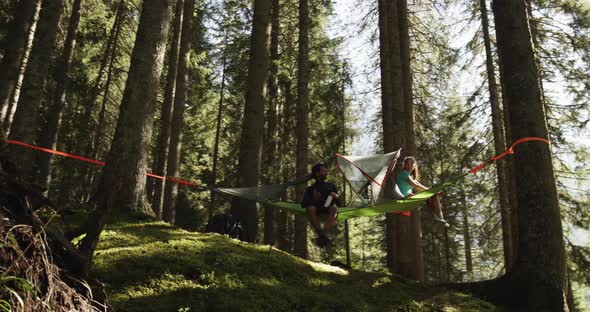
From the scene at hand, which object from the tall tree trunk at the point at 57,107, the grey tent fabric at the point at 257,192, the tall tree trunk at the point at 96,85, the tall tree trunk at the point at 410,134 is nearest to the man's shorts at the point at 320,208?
the grey tent fabric at the point at 257,192

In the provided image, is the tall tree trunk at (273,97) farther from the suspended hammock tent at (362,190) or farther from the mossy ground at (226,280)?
the mossy ground at (226,280)

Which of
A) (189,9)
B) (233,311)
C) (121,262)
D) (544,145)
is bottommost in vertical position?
(233,311)

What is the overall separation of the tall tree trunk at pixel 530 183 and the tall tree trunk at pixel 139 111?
434 centimetres

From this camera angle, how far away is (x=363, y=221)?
27.8 metres

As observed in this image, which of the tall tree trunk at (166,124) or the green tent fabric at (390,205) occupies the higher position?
the tall tree trunk at (166,124)

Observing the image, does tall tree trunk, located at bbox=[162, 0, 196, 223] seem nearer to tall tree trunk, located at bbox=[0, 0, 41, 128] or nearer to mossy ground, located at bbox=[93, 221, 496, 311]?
tall tree trunk, located at bbox=[0, 0, 41, 128]

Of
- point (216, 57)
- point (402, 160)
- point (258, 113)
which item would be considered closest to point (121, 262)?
point (258, 113)

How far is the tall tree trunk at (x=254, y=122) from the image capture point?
6828mm

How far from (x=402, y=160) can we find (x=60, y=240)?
20.1ft

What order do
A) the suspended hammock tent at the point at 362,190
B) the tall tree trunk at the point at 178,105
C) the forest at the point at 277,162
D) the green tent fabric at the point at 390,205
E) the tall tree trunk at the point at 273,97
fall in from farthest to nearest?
the tall tree trunk at the point at 273,97
the tall tree trunk at the point at 178,105
the suspended hammock tent at the point at 362,190
the green tent fabric at the point at 390,205
the forest at the point at 277,162

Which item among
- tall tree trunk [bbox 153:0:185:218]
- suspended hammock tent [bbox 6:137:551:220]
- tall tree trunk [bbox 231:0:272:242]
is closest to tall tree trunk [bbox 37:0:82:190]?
tall tree trunk [bbox 153:0:185:218]

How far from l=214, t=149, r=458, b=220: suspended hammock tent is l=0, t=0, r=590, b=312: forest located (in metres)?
0.02

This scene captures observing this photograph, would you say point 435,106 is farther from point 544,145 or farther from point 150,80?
point 150,80

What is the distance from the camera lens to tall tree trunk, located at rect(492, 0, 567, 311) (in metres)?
4.39
